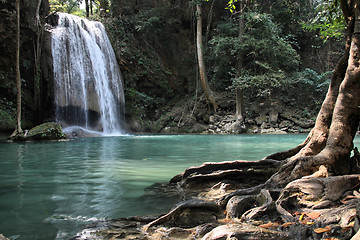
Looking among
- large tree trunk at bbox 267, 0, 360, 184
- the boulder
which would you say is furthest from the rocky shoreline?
the boulder

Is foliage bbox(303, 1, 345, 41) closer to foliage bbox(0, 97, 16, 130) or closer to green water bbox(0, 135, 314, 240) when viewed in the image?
green water bbox(0, 135, 314, 240)

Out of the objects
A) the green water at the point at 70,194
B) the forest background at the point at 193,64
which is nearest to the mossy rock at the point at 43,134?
the forest background at the point at 193,64

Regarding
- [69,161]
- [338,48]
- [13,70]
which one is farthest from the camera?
[338,48]

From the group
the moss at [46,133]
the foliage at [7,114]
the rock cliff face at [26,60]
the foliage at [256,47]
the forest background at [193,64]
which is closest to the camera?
the moss at [46,133]

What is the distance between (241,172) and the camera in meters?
4.00

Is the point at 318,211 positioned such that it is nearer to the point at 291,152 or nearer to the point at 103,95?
the point at 291,152

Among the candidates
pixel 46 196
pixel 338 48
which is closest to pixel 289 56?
pixel 338 48

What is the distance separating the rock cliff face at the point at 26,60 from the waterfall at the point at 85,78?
0.91 metres

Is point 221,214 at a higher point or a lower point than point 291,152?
lower

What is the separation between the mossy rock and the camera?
11.9 meters

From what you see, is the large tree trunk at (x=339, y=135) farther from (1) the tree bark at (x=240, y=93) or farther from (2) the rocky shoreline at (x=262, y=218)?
(1) the tree bark at (x=240, y=93)

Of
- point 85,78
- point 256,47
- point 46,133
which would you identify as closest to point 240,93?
point 256,47

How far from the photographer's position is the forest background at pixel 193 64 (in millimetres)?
15922

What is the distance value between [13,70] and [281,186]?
647 inches
